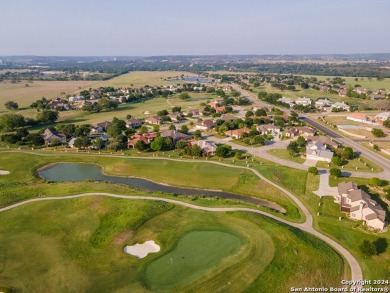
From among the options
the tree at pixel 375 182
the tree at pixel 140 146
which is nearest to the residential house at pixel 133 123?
the tree at pixel 140 146

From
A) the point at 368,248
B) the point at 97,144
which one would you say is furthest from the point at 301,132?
the point at 97,144

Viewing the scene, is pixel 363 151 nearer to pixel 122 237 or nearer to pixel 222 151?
pixel 222 151

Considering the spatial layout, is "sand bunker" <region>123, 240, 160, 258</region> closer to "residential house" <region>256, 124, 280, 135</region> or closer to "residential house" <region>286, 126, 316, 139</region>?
"residential house" <region>256, 124, 280, 135</region>

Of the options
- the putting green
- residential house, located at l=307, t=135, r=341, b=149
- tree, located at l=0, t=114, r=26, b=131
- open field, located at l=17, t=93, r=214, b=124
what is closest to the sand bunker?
the putting green

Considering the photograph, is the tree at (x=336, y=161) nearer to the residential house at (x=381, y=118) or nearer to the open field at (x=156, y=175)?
the open field at (x=156, y=175)

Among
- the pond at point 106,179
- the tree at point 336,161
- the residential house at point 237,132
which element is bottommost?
the pond at point 106,179

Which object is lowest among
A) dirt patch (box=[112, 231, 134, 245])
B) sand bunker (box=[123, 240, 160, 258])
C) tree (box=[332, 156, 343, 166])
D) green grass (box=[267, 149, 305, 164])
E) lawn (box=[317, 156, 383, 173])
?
sand bunker (box=[123, 240, 160, 258])

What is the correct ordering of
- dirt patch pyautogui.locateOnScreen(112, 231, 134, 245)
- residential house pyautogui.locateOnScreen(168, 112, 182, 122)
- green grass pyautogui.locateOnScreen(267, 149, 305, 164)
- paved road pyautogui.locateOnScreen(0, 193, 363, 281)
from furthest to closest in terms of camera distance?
1. residential house pyautogui.locateOnScreen(168, 112, 182, 122)
2. green grass pyautogui.locateOnScreen(267, 149, 305, 164)
3. dirt patch pyautogui.locateOnScreen(112, 231, 134, 245)
4. paved road pyautogui.locateOnScreen(0, 193, 363, 281)
